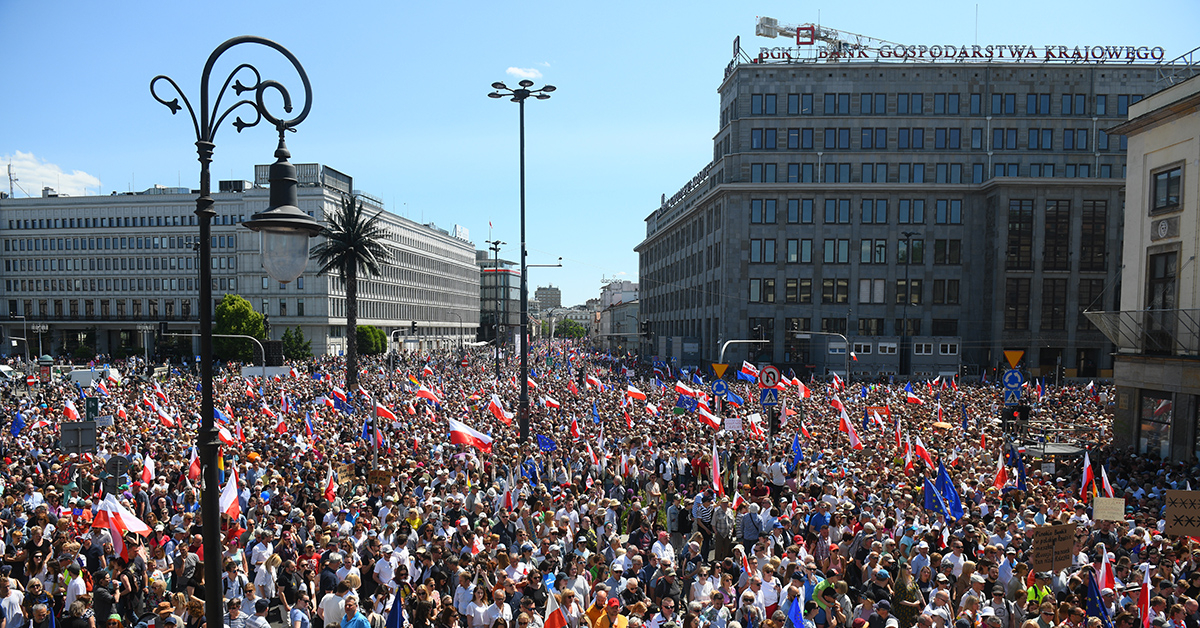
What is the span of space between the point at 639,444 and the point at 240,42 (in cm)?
1698

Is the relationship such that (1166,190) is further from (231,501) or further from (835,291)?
(835,291)

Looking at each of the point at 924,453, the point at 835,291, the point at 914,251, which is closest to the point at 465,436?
the point at 924,453

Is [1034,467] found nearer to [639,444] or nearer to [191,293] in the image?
[639,444]

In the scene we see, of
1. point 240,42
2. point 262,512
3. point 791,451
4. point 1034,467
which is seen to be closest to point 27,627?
point 262,512

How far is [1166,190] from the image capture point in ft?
82.1

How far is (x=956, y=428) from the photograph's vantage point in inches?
1038

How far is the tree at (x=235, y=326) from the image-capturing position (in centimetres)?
7188

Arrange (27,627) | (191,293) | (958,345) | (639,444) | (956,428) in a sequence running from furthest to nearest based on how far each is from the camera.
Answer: (191,293) → (958,345) → (956,428) → (639,444) → (27,627)

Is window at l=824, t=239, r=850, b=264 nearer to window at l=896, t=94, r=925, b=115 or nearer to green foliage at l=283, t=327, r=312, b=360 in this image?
window at l=896, t=94, r=925, b=115

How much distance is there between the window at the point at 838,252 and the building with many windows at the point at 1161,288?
35211 millimetres

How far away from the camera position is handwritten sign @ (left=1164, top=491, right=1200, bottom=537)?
11.6 meters

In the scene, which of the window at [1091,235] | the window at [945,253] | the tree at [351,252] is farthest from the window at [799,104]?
the tree at [351,252]

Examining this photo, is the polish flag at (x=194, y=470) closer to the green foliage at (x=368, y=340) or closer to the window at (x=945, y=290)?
the window at (x=945, y=290)

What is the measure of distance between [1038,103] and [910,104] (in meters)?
10.8
